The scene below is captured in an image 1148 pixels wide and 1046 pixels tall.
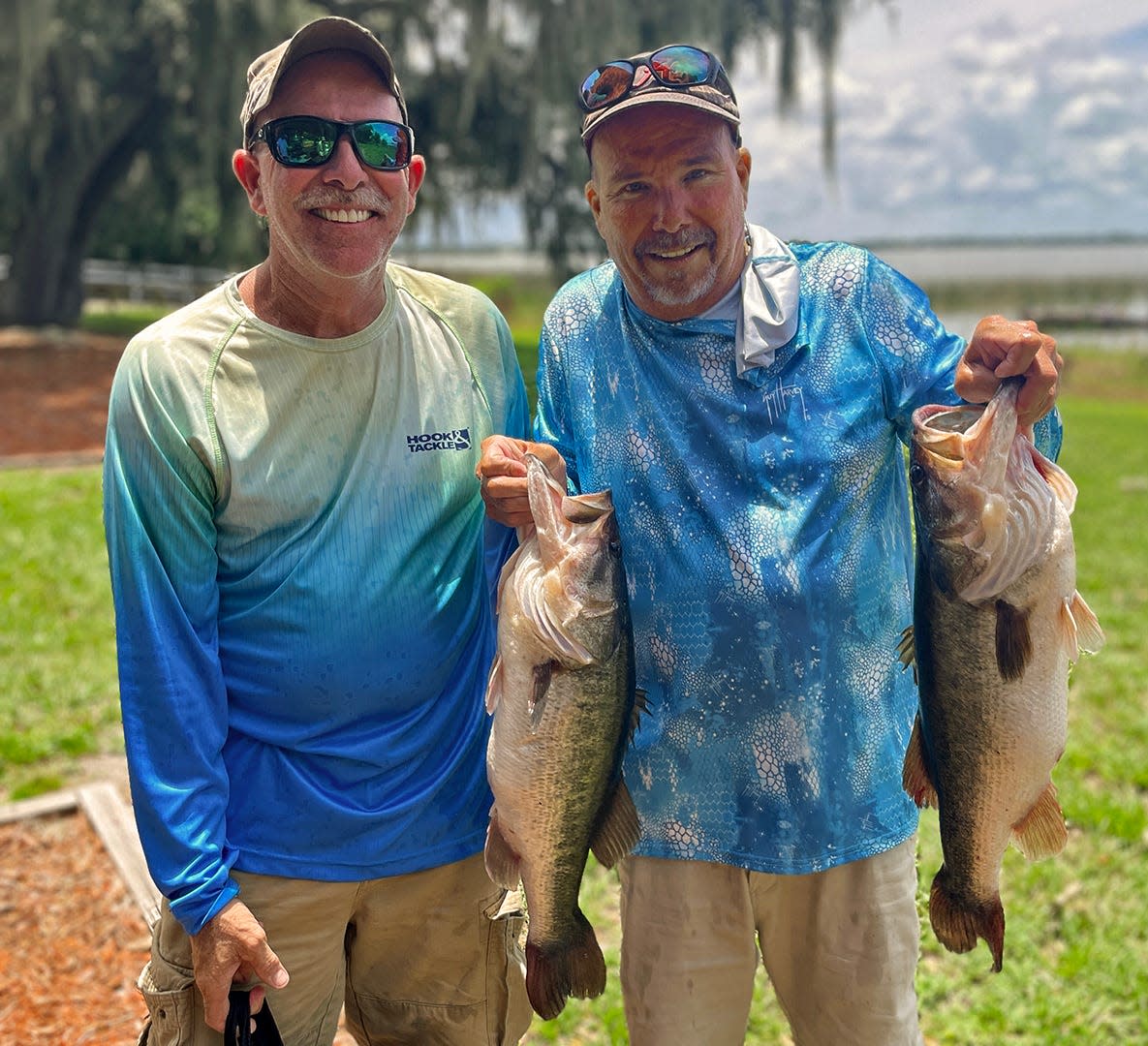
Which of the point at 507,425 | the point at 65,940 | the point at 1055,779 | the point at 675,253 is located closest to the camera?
the point at 675,253

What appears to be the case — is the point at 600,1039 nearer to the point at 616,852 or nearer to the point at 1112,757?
the point at 616,852

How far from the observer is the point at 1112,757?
19.4ft

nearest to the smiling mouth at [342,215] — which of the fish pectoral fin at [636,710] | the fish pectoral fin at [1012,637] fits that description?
the fish pectoral fin at [636,710]

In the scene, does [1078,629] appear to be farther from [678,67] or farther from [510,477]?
[678,67]

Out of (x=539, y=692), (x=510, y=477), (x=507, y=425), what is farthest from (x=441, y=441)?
(x=539, y=692)

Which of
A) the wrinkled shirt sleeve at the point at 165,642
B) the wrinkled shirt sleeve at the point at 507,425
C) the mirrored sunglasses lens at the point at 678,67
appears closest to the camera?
the wrinkled shirt sleeve at the point at 165,642

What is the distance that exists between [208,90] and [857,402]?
54.1ft

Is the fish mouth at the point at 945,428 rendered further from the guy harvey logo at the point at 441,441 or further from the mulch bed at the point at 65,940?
the mulch bed at the point at 65,940

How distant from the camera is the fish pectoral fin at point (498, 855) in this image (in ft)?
8.69

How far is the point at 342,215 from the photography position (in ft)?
8.75

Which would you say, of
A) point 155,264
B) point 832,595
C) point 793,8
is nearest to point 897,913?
point 832,595

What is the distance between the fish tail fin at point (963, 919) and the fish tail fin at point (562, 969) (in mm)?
801

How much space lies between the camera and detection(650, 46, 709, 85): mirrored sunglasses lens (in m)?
2.71

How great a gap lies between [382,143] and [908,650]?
172 cm
